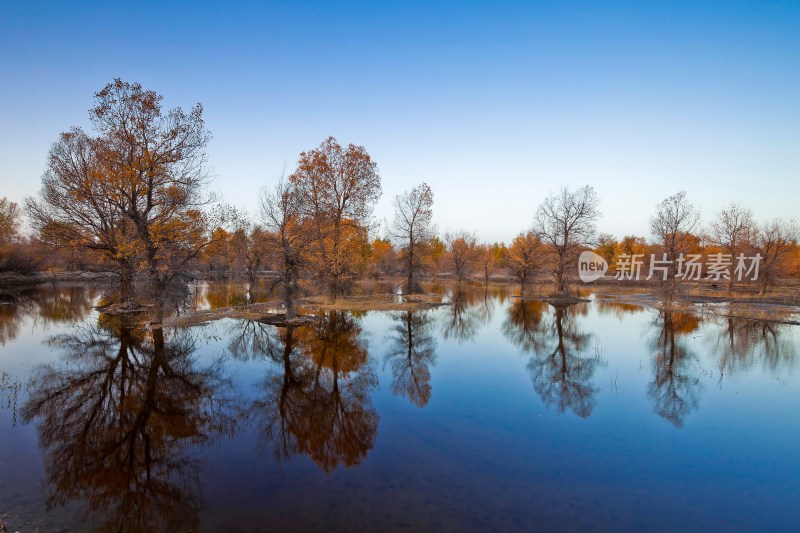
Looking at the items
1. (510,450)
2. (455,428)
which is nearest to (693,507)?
(510,450)

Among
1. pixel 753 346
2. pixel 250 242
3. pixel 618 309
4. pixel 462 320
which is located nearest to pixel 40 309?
pixel 250 242

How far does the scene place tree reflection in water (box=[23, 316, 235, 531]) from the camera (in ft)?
22.7

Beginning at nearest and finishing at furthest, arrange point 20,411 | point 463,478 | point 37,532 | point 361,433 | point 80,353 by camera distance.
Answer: point 37,532, point 463,478, point 361,433, point 20,411, point 80,353

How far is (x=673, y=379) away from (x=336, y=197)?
27.1 metres

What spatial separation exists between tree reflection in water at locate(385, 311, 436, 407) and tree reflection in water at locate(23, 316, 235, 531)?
5.50 meters

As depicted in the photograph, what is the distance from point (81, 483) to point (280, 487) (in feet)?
12.1

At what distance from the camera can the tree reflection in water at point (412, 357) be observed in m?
13.4

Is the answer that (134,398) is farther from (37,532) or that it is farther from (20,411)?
(37,532)

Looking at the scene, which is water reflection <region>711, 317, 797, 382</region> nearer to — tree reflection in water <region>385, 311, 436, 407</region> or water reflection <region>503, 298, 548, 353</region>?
water reflection <region>503, 298, 548, 353</region>

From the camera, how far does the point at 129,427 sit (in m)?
10.0

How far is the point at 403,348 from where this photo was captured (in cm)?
1922

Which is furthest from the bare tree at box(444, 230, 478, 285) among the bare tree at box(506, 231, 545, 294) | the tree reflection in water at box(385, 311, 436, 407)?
the tree reflection in water at box(385, 311, 436, 407)

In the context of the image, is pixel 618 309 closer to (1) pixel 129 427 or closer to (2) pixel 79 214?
(1) pixel 129 427

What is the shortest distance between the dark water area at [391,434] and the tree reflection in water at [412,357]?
0.38 ft
